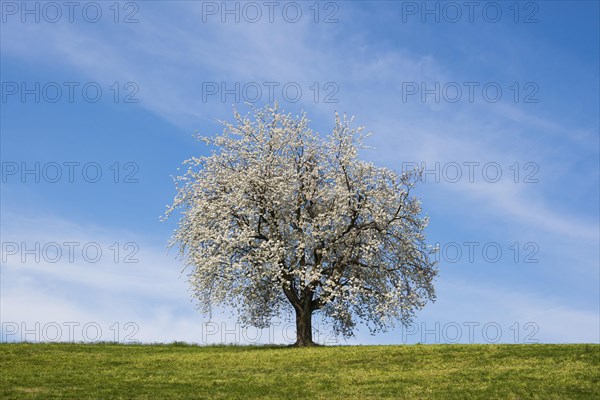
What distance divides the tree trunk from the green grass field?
3180mm

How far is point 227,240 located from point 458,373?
1562cm

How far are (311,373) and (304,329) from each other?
10.9m

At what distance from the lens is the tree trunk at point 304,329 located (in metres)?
41.4

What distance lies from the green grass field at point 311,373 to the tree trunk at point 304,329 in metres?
3.18

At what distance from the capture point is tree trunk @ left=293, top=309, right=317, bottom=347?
41.4 m

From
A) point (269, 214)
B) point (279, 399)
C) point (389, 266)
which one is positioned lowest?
point (279, 399)

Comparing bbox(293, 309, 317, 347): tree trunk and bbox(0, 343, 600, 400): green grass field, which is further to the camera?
bbox(293, 309, 317, 347): tree trunk

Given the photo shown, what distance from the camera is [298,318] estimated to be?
1654 inches

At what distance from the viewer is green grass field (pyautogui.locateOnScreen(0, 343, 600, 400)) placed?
26.8m

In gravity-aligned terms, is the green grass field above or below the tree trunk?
below

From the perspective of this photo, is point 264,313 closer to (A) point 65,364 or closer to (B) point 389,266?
(B) point 389,266

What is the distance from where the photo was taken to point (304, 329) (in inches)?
1639

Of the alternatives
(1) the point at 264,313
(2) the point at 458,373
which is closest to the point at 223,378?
(2) the point at 458,373

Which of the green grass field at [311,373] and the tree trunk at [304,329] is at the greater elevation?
the tree trunk at [304,329]
